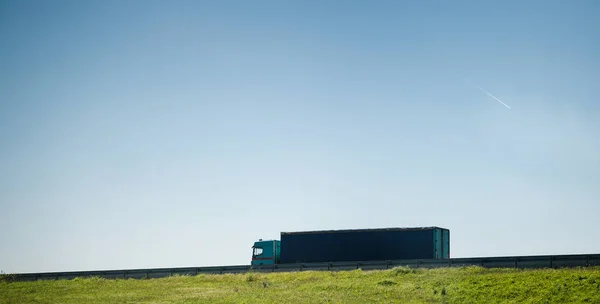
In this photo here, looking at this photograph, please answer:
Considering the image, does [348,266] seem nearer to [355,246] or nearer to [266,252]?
[355,246]

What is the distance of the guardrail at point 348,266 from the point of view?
108 ft

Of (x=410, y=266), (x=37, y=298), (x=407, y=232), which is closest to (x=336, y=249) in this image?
(x=407, y=232)

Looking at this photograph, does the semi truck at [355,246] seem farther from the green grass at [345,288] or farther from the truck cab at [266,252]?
the green grass at [345,288]

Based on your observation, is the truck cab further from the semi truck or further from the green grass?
the green grass

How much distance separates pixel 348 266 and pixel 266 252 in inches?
497

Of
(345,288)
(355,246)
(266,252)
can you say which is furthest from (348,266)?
(266,252)

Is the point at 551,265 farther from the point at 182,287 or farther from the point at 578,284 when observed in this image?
the point at 182,287

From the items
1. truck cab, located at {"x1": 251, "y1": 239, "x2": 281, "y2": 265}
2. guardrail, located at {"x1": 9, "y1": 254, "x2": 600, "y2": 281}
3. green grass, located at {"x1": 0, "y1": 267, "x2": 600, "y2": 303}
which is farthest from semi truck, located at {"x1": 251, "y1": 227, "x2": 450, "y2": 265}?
green grass, located at {"x1": 0, "y1": 267, "x2": 600, "y2": 303}

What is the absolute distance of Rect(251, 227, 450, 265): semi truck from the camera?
4600 centimetres

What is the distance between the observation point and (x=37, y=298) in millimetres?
34406

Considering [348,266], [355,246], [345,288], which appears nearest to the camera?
[345,288]

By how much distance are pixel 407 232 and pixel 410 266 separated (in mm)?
8821

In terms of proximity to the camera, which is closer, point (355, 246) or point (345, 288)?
point (345, 288)

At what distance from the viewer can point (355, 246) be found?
158 ft
